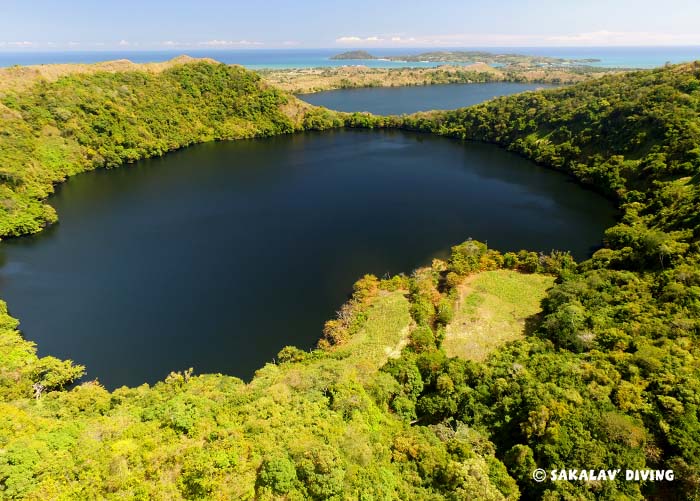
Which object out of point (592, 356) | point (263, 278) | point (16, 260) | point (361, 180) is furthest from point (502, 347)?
point (16, 260)

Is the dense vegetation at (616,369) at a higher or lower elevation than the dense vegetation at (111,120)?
lower

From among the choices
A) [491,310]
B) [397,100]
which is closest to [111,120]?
[491,310]

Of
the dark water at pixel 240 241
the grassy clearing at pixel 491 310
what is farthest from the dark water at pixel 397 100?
the grassy clearing at pixel 491 310

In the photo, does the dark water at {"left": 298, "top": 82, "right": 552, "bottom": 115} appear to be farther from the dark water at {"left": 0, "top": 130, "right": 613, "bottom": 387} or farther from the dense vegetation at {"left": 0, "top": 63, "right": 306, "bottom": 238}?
the dark water at {"left": 0, "top": 130, "right": 613, "bottom": 387}

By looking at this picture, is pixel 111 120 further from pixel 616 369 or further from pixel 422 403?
pixel 616 369

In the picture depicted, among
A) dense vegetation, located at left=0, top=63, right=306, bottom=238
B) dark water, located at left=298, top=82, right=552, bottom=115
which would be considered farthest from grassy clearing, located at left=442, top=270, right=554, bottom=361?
dark water, located at left=298, top=82, right=552, bottom=115

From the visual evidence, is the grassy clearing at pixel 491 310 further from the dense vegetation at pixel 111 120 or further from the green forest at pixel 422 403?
the dense vegetation at pixel 111 120
